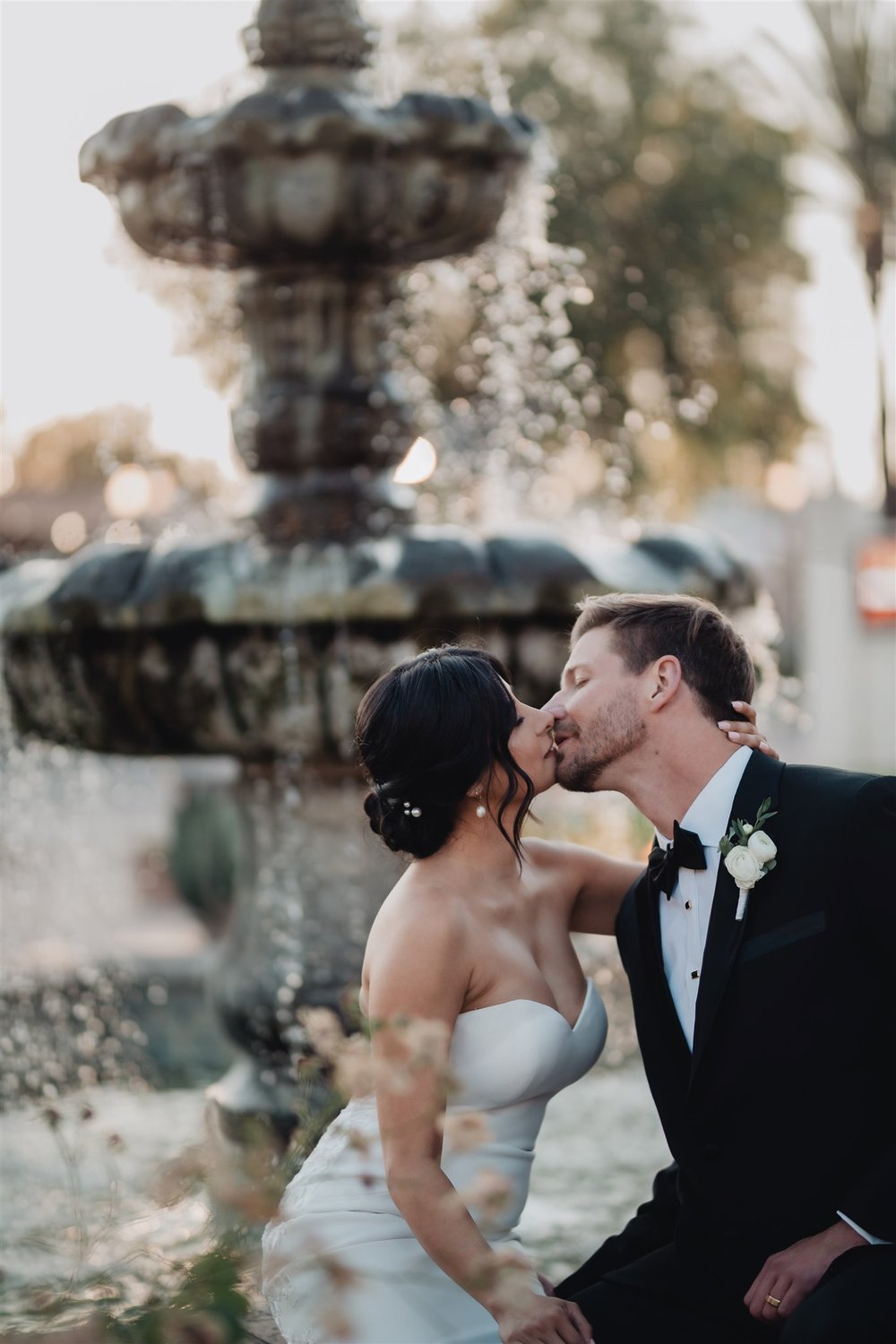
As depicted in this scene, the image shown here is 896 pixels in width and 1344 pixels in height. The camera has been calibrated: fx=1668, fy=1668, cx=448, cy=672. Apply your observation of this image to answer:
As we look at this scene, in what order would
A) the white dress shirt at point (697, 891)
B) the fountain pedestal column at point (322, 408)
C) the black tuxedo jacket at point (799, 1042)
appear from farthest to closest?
1. the fountain pedestal column at point (322, 408)
2. the white dress shirt at point (697, 891)
3. the black tuxedo jacket at point (799, 1042)

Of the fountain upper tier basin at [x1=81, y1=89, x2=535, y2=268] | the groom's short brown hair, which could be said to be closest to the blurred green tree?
the fountain upper tier basin at [x1=81, y1=89, x2=535, y2=268]

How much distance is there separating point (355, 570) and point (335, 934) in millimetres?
1368

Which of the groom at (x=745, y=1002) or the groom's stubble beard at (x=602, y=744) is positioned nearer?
the groom at (x=745, y=1002)

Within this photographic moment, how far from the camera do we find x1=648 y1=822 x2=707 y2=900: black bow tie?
3.02m

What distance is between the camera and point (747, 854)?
286 centimetres

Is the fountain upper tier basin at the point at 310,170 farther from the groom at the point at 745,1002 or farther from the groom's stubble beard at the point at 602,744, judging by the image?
the groom's stubble beard at the point at 602,744

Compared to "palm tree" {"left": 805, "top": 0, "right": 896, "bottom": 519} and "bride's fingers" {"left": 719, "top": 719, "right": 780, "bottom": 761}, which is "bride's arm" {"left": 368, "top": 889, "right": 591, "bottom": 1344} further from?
"palm tree" {"left": 805, "top": 0, "right": 896, "bottom": 519}

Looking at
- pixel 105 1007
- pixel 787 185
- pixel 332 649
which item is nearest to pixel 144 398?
pixel 105 1007

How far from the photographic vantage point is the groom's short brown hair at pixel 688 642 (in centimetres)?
310

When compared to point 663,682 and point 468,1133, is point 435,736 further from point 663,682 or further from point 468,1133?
point 468,1133

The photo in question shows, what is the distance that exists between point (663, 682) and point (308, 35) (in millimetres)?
3187

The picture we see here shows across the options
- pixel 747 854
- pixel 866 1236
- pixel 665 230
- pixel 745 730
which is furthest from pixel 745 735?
pixel 665 230

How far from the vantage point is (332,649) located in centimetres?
475

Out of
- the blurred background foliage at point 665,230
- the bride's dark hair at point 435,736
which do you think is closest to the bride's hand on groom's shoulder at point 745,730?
the bride's dark hair at point 435,736
